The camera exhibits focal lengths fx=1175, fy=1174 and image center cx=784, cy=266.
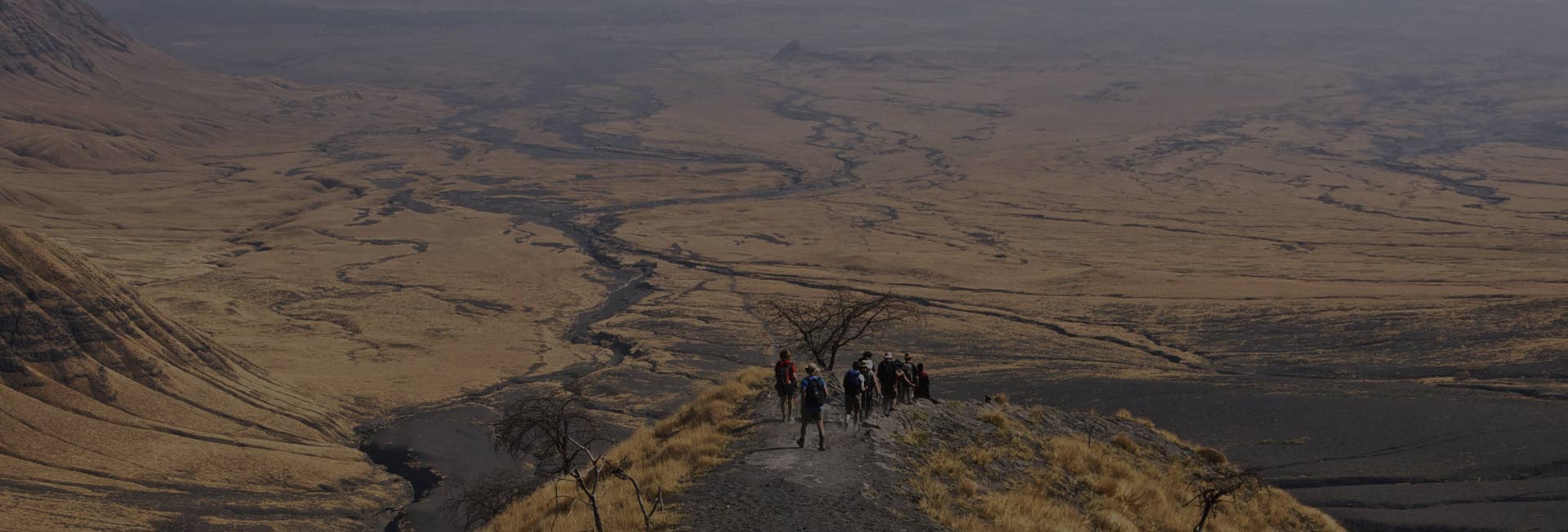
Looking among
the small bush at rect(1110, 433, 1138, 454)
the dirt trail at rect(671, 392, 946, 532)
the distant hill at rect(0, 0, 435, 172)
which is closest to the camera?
the dirt trail at rect(671, 392, 946, 532)

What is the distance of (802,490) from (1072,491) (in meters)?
6.79

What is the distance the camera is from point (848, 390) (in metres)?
20.4

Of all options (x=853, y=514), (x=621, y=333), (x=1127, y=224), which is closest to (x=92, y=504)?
(x=853, y=514)

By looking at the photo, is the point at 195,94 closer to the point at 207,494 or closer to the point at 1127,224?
the point at 1127,224

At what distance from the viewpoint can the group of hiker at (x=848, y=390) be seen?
1942 centimetres

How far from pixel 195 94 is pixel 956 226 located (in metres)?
134

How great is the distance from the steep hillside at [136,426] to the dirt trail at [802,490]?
59.9 ft

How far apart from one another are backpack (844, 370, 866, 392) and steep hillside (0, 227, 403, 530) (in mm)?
18958

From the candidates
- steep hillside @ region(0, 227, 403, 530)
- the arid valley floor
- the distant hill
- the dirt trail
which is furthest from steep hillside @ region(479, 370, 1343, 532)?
the distant hill

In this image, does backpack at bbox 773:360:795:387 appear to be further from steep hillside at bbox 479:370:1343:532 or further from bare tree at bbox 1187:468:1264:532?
bare tree at bbox 1187:468:1264:532

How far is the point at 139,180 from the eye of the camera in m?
122

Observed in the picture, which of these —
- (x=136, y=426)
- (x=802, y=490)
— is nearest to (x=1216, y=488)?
(x=802, y=490)

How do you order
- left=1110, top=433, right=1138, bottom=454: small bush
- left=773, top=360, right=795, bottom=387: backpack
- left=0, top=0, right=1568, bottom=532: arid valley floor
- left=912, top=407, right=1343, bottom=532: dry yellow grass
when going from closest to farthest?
1. left=912, top=407, right=1343, bottom=532: dry yellow grass
2. left=773, top=360, right=795, bottom=387: backpack
3. left=1110, top=433, right=1138, bottom=454: small bush
4. left=0, top=0, right=1568, bottom=532: arid valley floor

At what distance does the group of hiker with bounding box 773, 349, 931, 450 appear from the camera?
63.7ft
